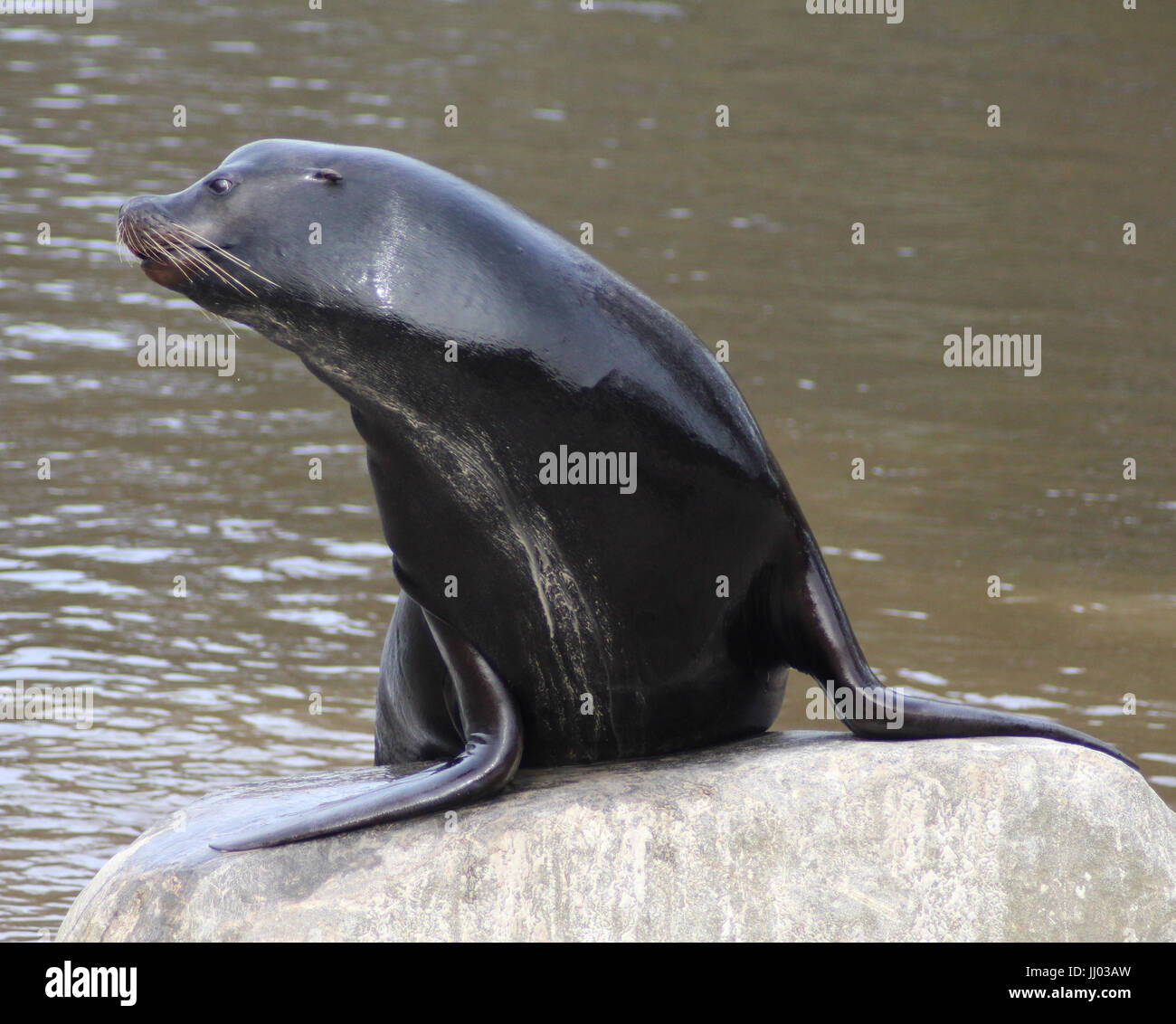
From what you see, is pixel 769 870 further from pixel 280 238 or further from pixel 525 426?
pixel 280 238

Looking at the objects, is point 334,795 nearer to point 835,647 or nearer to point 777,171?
point 835,647

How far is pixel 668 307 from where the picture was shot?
1365 centimetres

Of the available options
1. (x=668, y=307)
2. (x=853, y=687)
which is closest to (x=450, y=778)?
(x=853, y=687)

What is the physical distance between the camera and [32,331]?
1266cm

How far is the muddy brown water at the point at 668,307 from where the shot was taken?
26.6ft

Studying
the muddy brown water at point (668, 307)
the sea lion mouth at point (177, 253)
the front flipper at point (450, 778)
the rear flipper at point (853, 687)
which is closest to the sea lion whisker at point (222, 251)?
the sea lion mouth at point (177, 253)

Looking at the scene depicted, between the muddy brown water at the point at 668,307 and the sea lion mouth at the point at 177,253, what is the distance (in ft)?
8.97

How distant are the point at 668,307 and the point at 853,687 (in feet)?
30.7

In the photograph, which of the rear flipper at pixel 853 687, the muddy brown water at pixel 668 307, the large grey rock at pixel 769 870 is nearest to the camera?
the large grey rock at pixel 769 870

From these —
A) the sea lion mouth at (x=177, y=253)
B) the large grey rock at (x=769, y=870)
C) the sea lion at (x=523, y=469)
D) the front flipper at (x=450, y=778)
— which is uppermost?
the sea lion mouth at (x=177, y=253)

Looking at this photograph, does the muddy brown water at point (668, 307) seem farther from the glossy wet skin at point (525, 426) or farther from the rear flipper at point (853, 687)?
the rear flipper at point (853, 687)

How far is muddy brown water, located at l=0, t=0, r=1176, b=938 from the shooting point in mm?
8109
